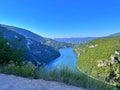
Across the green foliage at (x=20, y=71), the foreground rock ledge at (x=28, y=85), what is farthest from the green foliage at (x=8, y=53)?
the foreground rock ledge at (x=28, y=85)

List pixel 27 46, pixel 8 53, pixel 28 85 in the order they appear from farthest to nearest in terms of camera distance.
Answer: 1. pixel 27 46
2. pixel 8 53
3. pixel 28 85

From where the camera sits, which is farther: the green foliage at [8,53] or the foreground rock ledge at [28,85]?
the green foliage at [8,53]

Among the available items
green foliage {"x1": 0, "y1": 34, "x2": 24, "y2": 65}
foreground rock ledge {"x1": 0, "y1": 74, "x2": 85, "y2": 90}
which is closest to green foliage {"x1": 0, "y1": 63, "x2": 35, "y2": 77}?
foreground rock ledge {"x1": 0, "y1": 74, "x2": 85, "y2": 90}

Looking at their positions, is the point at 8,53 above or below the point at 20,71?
above

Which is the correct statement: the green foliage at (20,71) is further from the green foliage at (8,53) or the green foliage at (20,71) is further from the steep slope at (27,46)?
the steep slope at (27,46)

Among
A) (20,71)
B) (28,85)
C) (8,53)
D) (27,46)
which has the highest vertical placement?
(8,53)

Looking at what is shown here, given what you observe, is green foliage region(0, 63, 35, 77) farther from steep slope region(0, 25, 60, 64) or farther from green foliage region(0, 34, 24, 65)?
steep slope region(0, 25, 60, 64)

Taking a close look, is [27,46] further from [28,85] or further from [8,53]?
[28,85]

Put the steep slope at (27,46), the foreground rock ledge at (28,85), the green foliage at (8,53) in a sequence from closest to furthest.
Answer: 1. the foreground rock ledge at (28,85)
2. the green foliage at (8,53)
3. the steep slope at (27,46)

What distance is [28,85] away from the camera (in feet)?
17.7

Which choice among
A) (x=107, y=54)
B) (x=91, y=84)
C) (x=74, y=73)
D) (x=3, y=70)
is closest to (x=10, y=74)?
(x=3, y=70)

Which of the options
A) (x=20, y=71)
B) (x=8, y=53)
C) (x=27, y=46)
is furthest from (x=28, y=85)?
(x=27, y=46)

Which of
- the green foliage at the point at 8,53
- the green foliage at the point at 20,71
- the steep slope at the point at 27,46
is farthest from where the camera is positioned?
the steep slope at the point at 27,46

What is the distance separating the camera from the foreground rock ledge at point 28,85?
520cm
